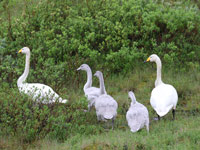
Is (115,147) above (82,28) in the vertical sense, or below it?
below

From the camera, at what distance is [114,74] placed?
12.2 metres

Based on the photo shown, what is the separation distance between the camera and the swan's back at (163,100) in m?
8.28

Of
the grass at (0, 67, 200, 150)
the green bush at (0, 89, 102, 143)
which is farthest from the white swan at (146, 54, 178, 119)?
the green bush at (0, 89, 102, 143)

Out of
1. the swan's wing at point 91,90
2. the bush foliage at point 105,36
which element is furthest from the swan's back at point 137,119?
the bush foliage at point 105,36

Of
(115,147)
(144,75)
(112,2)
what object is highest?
(112,2)

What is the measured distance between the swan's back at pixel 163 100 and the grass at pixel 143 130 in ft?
1.02

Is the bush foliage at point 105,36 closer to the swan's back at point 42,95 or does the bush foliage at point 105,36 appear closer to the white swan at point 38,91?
the white swan at point 38,91

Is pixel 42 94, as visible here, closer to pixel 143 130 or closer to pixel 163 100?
pixel 143 130

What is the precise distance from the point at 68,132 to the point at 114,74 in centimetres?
474

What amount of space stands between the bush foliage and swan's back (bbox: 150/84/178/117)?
9.37ft

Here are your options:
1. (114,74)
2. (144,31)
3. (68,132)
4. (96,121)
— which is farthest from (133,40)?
(68,132)

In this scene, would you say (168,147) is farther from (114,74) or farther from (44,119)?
(114,74)

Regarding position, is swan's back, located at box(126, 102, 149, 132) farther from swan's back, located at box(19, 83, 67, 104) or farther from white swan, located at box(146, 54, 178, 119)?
swan's back, located at box(19, 83, 67, 104)

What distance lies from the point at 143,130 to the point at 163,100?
101cm
